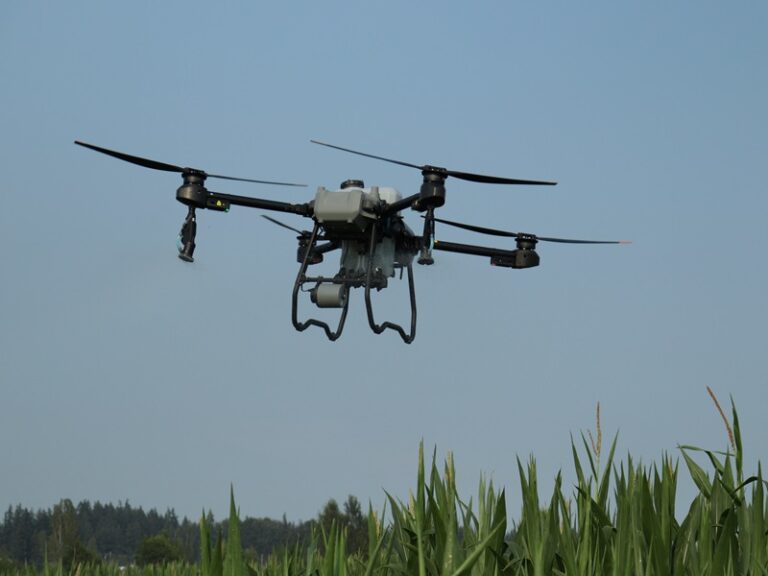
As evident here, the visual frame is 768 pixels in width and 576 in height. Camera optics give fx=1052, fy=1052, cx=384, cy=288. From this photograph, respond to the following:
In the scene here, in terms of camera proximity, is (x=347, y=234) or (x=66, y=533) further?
(x=66, y=533)

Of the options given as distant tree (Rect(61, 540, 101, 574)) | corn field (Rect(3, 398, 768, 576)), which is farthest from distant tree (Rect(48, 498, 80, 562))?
corn field (Rect(3, 398, 768, 576))

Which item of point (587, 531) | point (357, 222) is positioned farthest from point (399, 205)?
point (587, 531)

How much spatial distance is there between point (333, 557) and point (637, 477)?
1.70 meters

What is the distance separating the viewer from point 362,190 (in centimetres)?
1440

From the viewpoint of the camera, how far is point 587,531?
15.3ft

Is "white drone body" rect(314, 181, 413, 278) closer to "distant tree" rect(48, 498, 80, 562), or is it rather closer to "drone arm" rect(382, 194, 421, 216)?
"drone arm" rect(382, 194, 421, 216)

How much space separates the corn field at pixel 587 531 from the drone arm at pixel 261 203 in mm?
9561

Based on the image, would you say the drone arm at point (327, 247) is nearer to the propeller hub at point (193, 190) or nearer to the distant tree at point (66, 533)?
the propeller hub at point (193, 190)

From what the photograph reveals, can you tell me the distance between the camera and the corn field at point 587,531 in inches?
186

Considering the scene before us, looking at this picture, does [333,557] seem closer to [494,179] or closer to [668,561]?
[668,561]

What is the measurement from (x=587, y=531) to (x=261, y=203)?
10954 mm

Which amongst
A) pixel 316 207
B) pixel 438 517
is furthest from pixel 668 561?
pixel 316 207

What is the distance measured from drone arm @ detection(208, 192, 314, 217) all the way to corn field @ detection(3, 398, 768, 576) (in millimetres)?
9561

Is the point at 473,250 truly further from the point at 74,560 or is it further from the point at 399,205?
the point at 74,560
